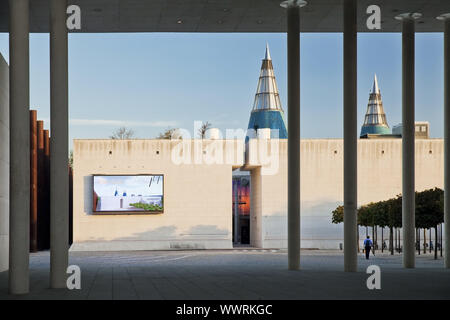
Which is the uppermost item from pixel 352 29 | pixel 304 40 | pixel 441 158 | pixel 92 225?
pixel 304 40

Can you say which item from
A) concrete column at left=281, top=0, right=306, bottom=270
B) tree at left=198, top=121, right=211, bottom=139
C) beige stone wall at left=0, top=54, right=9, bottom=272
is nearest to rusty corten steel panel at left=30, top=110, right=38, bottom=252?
tree at left=198, top=121, right=211, bottom=139

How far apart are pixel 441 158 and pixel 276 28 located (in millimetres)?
36198

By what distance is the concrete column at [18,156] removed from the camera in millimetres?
14000

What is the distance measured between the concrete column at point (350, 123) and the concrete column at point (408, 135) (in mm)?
3835

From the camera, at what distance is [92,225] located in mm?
56500

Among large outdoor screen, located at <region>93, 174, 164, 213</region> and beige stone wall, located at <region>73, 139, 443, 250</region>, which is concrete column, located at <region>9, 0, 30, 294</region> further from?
large outdoor screen, located at <region>93, 174, 164, 213</region>

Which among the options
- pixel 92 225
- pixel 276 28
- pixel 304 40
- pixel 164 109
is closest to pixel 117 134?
pixel 164 109

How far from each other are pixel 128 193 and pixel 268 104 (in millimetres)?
40794

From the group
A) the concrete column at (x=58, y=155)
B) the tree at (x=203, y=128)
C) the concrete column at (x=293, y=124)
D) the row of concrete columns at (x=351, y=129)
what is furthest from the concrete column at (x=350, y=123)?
the tree at (x=203, y=128)

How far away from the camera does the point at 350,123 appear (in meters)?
21.9

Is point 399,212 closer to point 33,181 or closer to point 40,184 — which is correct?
point 33,181

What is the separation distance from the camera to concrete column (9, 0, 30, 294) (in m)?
14.0
